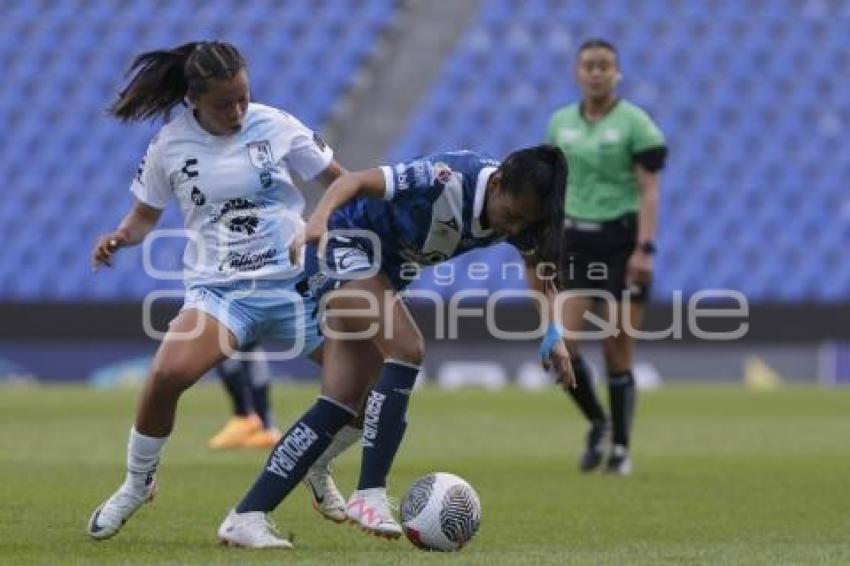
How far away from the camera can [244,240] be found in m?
6.87

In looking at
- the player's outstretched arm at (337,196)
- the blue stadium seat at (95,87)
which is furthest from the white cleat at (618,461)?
the blue stadium seat at (95,87)

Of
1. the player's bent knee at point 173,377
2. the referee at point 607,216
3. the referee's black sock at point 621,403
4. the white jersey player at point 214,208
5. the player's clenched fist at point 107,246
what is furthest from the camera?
the referee at point 607,216

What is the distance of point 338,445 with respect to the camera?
24.0 feet

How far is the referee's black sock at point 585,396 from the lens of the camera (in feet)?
35.3

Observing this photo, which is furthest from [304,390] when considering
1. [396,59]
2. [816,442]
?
[816,442]

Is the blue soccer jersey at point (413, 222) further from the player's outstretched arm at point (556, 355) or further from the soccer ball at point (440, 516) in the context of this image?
the soccer ball at point (440, 516)

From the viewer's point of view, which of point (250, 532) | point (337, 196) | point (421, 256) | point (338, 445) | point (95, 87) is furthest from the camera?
point (95, 87)

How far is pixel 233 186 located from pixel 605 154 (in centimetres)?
435

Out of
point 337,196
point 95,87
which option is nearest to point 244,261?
point 337,196

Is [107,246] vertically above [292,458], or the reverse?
[107,246]

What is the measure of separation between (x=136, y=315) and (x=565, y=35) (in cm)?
711

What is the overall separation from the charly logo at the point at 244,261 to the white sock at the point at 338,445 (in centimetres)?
76

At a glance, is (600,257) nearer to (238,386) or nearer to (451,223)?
(238,386)

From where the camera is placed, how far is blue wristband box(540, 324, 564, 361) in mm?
6488
